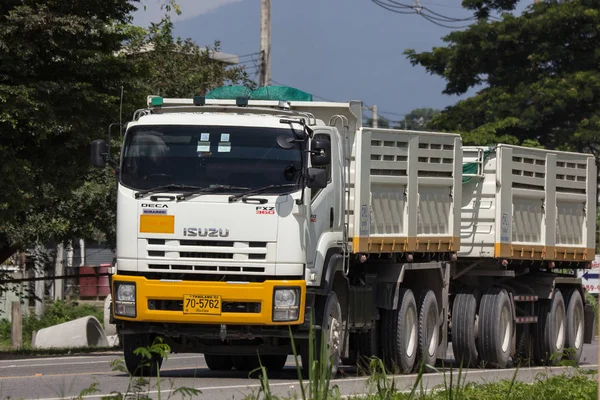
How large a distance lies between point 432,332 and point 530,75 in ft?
89.2

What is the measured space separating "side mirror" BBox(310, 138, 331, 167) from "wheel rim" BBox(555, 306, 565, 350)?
8656 mm

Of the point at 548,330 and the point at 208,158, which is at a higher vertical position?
the point at 208,158

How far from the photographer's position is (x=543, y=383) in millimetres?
12016

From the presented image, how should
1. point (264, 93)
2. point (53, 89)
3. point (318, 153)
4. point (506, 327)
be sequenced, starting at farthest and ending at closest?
point (506, 327) → point (53, 89) → point (264, 93) → point (318, 153)

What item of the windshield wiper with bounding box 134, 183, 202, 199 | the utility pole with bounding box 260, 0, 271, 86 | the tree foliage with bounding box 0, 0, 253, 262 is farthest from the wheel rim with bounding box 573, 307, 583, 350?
the utility pole with bounding box 260, 0, 271, 86

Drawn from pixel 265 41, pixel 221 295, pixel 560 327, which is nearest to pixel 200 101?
pixel 221 295

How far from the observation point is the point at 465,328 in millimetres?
18781

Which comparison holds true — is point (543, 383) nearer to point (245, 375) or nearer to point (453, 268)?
point (245, 375)

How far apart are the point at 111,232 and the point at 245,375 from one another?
10859 mm

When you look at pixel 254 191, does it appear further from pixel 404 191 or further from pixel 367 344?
pixel 367 344

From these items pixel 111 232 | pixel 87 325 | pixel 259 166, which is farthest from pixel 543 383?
pixel 87 325

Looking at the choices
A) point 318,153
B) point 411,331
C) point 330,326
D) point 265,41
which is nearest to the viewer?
point 318,153

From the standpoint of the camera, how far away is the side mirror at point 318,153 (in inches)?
538

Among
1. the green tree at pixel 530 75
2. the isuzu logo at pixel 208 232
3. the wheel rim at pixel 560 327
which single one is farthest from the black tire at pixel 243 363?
the green tree at pixel 530 75
